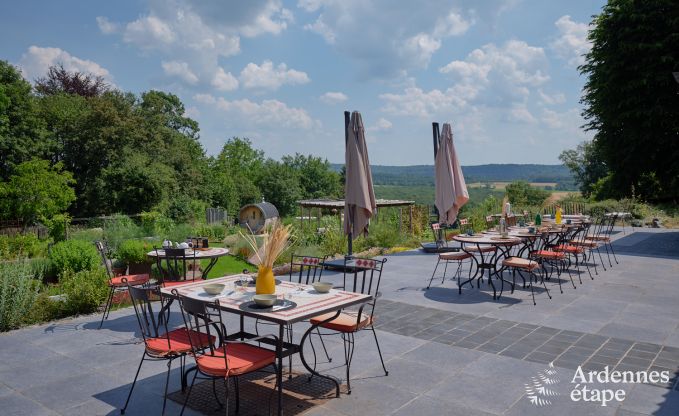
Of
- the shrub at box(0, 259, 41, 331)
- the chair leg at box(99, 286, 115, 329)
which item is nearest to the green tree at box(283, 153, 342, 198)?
the chair leg at box(99, 286, 115, 329)

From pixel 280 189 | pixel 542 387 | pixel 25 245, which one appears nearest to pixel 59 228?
pixel 25 245

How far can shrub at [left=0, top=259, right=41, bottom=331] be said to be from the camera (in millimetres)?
5016

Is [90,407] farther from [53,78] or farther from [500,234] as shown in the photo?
[53,78]

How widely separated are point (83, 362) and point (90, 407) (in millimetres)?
993

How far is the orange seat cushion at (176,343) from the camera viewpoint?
3.05 metres

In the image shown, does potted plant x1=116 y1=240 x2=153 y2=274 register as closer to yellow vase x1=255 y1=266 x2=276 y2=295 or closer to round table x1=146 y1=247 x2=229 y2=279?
round table x1=146 y1=247 x2=229 y2=279

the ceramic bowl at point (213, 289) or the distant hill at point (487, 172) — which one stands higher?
the distant hill at point (487, 172)

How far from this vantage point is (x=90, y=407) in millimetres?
3146

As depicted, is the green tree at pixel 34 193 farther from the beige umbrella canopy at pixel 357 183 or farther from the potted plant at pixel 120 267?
the beige umbrella canopy at pixel 357 183

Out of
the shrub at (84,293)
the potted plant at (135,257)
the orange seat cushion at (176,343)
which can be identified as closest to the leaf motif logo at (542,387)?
the orange seat cushion at (176,343)

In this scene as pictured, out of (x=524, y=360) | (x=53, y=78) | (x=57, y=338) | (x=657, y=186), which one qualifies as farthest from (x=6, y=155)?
(x=657, y=186)

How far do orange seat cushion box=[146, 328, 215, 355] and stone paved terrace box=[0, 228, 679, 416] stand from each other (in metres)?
0.41

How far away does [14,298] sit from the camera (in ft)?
16.8

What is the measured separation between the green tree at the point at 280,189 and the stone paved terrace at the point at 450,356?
33916 millimetres
